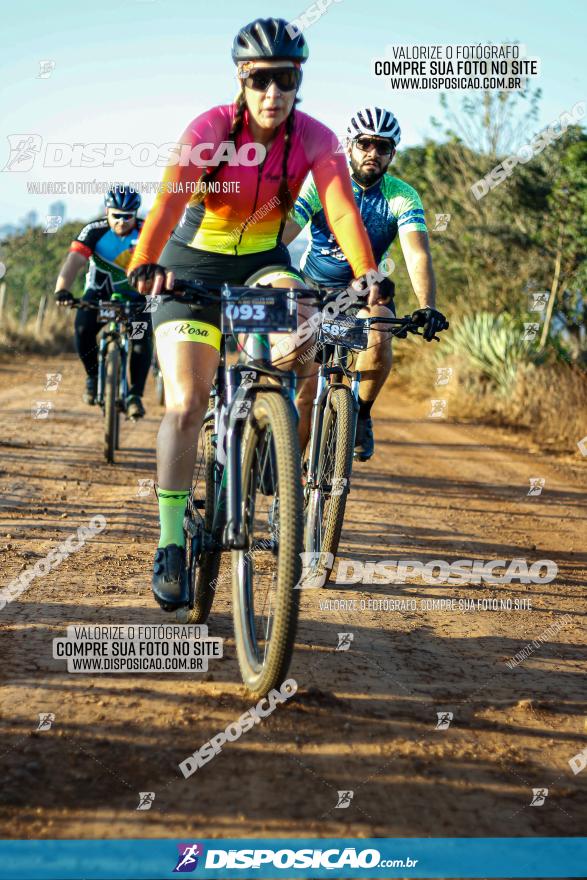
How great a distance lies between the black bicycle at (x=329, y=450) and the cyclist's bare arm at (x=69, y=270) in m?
4.01

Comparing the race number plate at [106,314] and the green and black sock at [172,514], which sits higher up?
the race number plate at [106,314]

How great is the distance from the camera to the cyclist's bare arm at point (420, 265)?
5641mm

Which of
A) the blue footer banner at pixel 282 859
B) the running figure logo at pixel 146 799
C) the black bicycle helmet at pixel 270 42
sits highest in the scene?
the black bicycle helmet at pixel 270 42

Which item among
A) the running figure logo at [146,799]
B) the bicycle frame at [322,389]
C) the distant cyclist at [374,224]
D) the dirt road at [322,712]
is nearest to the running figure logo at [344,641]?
the dirt road at [322,712]

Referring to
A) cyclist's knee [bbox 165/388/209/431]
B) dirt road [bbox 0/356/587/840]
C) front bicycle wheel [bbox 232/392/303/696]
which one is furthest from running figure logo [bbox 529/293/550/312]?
front bicycle wheel [bbox 232/392/303/696]

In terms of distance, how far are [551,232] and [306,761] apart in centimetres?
1408

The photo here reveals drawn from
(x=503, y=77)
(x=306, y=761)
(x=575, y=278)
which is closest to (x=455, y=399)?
(x=575, y=278)

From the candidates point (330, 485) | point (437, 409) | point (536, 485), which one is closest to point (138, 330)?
point (536, 485)

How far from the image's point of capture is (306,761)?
9.68ft

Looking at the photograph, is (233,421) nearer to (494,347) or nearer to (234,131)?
(234,131)

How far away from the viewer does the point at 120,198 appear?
875 centimetres

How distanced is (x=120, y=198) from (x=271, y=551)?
605cm

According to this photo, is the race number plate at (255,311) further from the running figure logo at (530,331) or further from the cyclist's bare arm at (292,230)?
the running figure logo at (530,331)

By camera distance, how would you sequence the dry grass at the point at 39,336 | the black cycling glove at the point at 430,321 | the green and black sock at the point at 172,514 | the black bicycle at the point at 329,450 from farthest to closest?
the dry grass at the point at 39,336 → the black bicycle at the point at 329,450 → the black cycling glove at the point at 430,321 → the green and black sock at the point at 172,514
